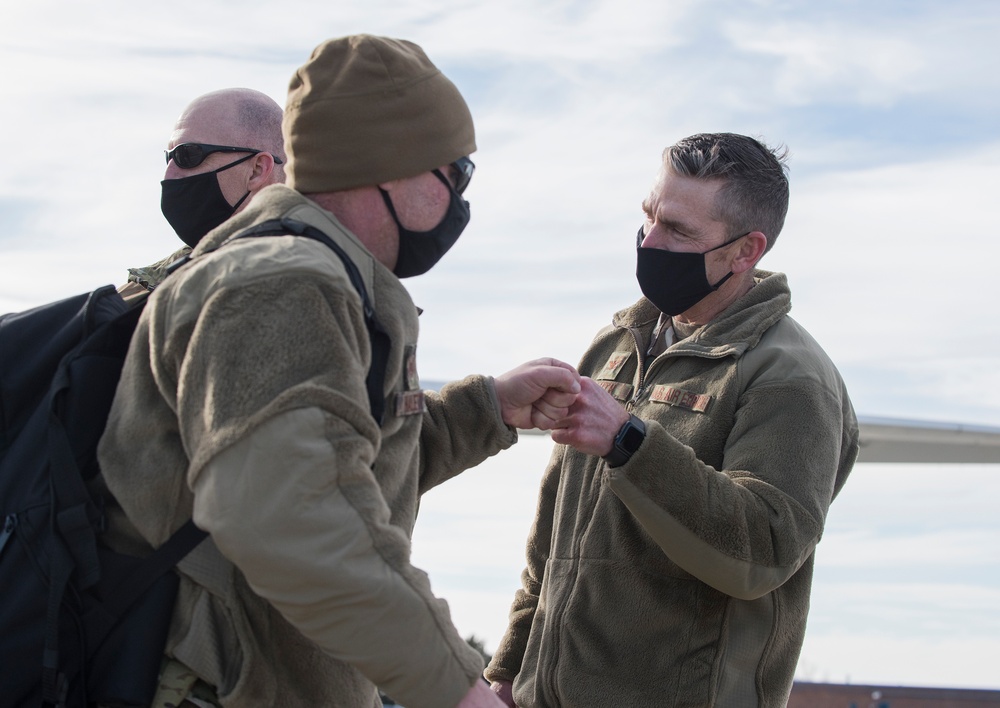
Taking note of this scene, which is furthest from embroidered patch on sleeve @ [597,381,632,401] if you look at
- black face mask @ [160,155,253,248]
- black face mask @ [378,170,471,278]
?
black face mask @ [160,155,253,248]

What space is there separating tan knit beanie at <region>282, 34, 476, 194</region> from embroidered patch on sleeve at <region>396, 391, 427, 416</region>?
0.46m

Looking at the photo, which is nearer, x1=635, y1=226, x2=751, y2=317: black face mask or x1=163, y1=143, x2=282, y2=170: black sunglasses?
x1=635, y1=226, x2=751, y2=317: black face mask

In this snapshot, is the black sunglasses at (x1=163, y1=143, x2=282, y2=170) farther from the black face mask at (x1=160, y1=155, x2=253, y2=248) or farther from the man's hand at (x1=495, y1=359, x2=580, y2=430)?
the man's hand at (x1=495, y1=359, x2=580, y2=430)

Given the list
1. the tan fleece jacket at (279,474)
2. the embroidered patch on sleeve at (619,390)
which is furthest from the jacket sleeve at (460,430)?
the embroidered patch on sleeve at (619,390)

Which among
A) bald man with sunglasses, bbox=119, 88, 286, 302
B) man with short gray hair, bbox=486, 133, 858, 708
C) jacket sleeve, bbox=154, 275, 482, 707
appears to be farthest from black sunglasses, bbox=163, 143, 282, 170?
jacket sleeve, bbox=154, 275, 482, 707

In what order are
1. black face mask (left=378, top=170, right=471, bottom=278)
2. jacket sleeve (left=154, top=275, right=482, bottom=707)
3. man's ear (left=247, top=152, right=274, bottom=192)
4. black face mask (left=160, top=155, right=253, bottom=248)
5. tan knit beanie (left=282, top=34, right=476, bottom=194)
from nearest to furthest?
jacket sleeve (left=154, top=275, right=482, bottom=707), tan knit beanie (left=282, top=34, right=476, bottom=194), black face mask (left=378, top=170, right=471, bottom=278), black face mask (left=160, top=155, right=253, bottom=248), man's ear (left=247, top=152, right=274, bottom=192)

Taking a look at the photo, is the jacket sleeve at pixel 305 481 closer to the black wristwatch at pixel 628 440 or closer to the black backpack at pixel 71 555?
the black backpack at pixel 71 555

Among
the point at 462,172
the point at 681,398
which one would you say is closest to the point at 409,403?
the point at 462,172

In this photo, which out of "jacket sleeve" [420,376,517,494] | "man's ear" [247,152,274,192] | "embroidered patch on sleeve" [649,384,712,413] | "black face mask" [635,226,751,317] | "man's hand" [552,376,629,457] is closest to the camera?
"jacket sleeve" [420,376,517,494]

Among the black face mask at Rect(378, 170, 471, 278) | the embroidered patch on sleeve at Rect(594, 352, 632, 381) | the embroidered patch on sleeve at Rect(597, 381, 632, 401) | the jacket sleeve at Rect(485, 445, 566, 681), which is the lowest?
the jacket sleeve at Rect(485, 445, 566, 681)

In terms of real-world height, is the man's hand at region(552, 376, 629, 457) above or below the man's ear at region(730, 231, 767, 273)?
below

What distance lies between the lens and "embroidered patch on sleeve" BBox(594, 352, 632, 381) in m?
3.94

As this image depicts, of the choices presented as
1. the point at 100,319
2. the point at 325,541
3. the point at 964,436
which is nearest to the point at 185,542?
the point at 325,541

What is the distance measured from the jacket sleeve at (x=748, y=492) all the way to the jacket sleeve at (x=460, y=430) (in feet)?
1.34
